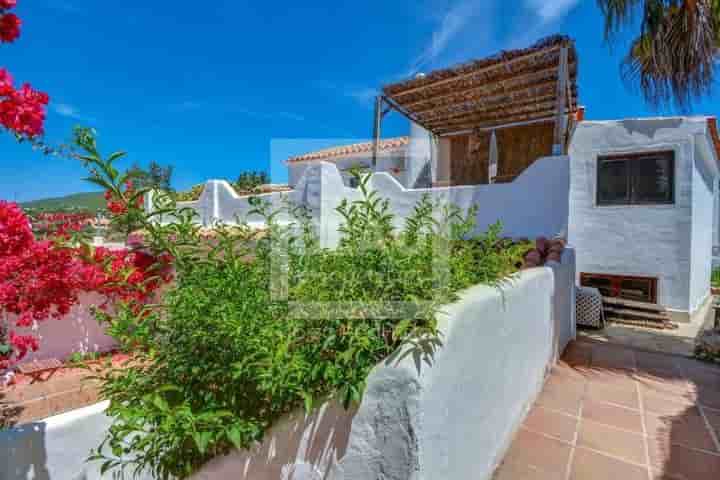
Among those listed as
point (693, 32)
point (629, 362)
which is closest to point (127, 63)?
point (693, 32)

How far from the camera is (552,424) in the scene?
3.29 meters

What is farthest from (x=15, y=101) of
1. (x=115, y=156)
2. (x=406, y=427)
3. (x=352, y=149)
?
(x=352, y=149)

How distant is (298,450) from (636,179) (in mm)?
9741

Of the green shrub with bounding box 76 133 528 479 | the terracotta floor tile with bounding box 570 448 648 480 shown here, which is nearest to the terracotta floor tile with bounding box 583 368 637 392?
the terracotta floor tile with bounding box 570 448 648 480

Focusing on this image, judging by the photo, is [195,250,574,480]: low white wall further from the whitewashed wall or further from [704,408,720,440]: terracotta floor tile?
the whitewashed wall

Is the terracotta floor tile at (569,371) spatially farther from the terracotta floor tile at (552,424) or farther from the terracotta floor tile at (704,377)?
the terracotta floor tile at (704,377)

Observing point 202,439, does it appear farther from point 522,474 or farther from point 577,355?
point 577,355

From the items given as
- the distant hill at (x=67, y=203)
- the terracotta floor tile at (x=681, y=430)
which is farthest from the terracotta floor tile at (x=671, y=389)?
the distant hill at (x=67, y=203)

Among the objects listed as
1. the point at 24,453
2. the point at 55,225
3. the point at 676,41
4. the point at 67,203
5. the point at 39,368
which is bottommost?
the point at 39,368

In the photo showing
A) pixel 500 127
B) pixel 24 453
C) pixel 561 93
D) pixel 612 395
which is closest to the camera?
pixel 24 453

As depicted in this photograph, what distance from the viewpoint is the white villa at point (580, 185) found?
6762mm

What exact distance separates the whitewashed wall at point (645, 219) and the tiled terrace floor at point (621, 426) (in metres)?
3.78

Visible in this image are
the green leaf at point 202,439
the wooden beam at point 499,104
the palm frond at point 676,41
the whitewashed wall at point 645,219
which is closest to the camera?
the green leaf at point 202,439

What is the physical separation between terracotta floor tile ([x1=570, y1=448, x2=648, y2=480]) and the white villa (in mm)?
4653
